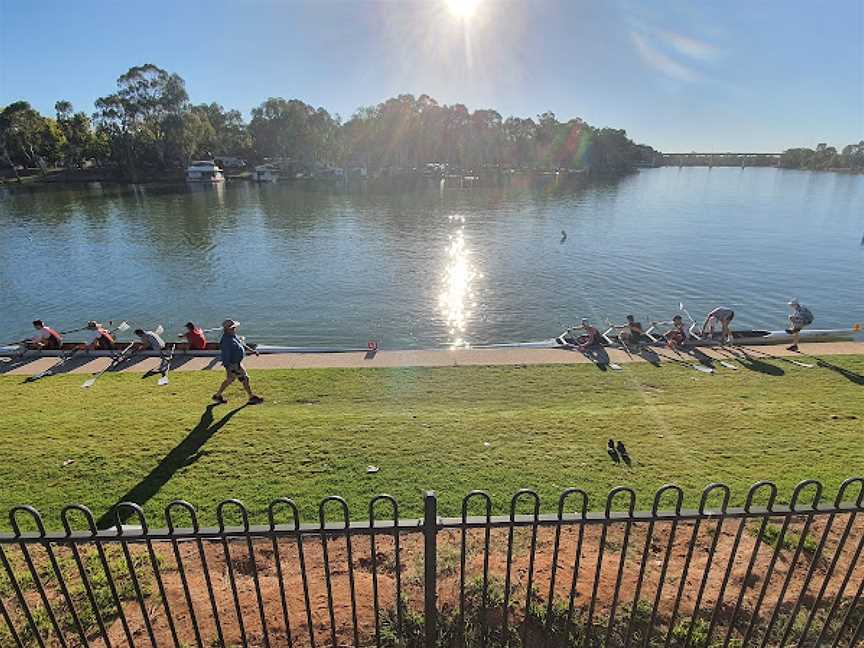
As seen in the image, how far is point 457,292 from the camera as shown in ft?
98.8

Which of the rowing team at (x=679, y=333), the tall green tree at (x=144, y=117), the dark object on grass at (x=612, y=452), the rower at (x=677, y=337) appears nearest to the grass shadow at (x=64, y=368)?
the dark object on grass at (x=612, y=452)

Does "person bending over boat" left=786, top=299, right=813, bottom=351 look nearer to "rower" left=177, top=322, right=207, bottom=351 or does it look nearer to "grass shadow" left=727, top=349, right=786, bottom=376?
"grass shadow" left=727, top=349, right=786, bottom=376

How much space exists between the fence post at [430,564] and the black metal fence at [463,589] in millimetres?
18

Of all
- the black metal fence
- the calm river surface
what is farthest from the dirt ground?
the calm river surface

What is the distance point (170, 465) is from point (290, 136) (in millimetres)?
124062

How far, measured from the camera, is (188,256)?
1517 inches

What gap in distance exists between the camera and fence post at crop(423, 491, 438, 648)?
368 centimetres

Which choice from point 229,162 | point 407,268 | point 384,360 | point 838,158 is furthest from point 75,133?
point 838,158

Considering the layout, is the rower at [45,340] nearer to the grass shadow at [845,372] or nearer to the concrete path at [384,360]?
the concrete path at [384,360]

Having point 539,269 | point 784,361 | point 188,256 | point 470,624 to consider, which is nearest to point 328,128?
point 188,256

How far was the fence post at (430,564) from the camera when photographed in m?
3.68

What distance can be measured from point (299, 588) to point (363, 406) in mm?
6126

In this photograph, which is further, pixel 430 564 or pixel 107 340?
pixel 107 340

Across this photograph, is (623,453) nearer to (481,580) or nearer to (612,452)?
(612,452)
